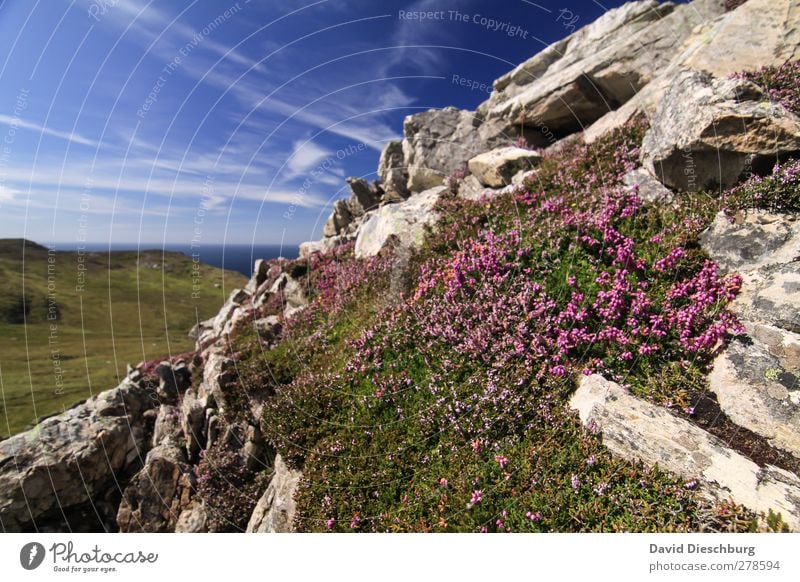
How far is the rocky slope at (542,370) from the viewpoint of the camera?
5355mm

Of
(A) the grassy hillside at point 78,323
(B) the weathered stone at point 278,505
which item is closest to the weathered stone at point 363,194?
(A) the grassy hillside at point 78,323

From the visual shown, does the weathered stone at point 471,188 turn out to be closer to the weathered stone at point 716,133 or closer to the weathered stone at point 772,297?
the weathered stone at point 716,133

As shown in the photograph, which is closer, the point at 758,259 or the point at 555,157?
the point at 758,259

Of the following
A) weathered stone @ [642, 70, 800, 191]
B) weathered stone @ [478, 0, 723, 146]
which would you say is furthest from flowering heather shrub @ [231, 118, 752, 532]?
weathered stone @ [478, 0, 723, 146]

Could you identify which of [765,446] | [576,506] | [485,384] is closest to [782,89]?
[765,446]

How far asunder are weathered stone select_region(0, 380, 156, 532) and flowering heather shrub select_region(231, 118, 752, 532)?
6.54 meters

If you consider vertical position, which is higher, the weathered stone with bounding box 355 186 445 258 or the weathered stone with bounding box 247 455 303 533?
the weathered stone with bounding box 355 186 445 258

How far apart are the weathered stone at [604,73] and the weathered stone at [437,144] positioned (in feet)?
3.50

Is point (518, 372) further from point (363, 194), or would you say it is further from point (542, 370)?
point (363, 194)

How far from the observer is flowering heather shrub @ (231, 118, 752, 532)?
5.39 m

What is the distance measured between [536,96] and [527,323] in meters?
13.9

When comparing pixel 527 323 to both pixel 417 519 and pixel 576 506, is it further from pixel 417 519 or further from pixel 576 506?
pixel 417 519

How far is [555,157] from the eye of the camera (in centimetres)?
1305

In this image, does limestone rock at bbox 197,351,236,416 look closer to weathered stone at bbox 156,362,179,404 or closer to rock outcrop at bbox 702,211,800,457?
weathered stone at bbox 156,362,179,404
